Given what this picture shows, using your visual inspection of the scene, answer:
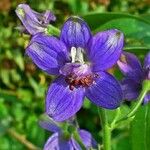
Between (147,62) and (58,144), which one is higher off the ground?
(147,62)

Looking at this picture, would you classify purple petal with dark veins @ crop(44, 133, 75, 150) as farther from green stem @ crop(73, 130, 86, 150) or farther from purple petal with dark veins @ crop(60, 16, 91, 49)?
purple petal with dark veins @ crop(60, 16, 91, 49)

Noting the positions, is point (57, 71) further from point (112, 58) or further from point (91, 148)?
point (91, 148)

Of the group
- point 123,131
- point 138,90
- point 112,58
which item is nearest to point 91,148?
point 138,90

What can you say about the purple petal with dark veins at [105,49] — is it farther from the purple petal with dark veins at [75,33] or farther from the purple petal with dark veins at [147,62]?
the purple petal with dark veins at [147,62]

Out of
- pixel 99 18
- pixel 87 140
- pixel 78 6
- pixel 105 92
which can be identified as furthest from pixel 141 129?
pixel 78 6

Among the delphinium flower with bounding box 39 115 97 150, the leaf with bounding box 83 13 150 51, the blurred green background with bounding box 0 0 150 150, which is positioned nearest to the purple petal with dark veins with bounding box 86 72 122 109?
the delphinium flower with bounding box 39 115 97 150

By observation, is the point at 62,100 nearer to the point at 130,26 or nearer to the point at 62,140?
the point at 62,140
